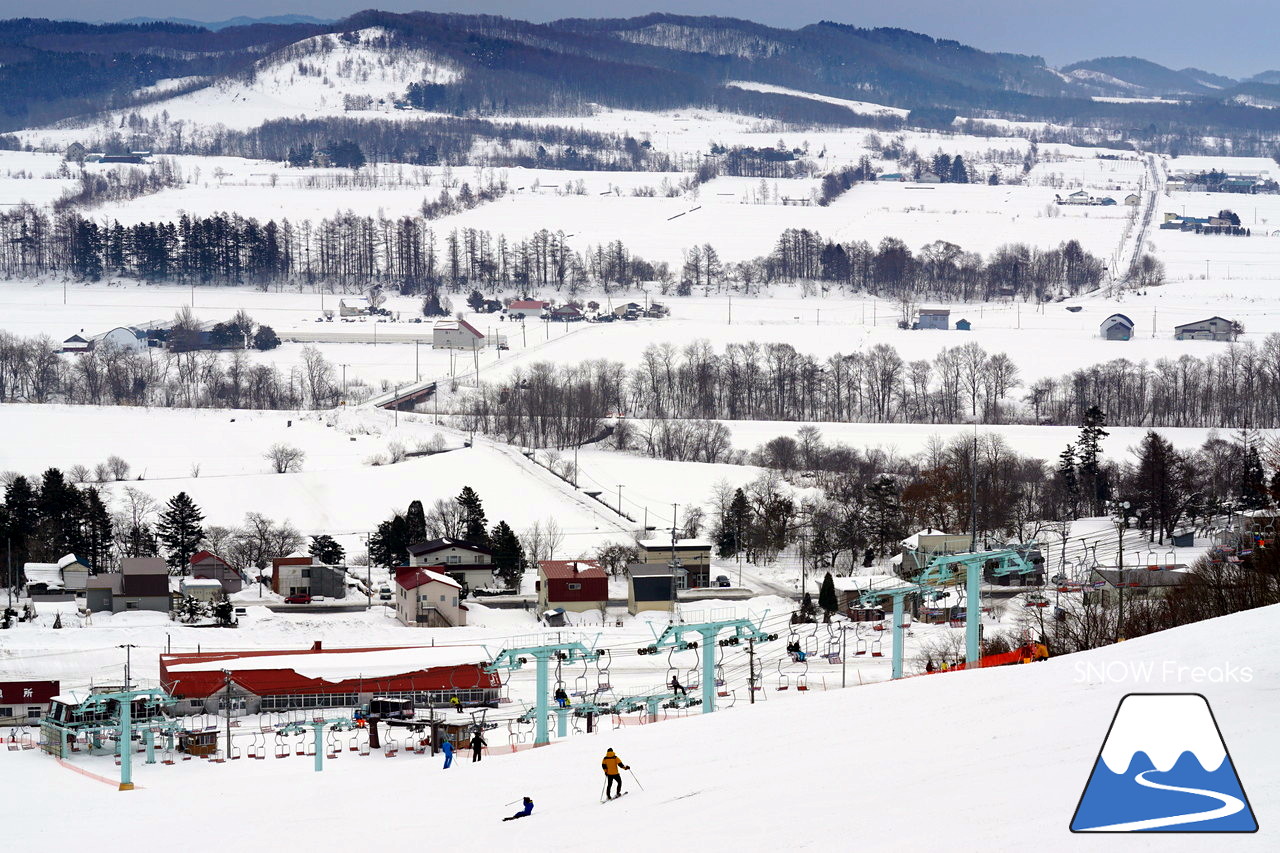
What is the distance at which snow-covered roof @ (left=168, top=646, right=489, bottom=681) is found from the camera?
97.1 ft

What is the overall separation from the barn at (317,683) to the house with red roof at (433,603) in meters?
4.95

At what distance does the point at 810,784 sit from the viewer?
14.6 metres

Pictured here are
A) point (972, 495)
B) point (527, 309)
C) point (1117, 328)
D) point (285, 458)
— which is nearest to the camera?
point (972, 495)

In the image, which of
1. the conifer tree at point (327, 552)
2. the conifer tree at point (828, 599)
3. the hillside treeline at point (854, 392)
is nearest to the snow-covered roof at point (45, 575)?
the conifer tree at point (327, 552)

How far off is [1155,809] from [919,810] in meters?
2.44

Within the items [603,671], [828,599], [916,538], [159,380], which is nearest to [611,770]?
[603,671]

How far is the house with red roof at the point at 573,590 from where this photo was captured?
36.4m

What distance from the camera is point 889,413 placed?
6309 cm

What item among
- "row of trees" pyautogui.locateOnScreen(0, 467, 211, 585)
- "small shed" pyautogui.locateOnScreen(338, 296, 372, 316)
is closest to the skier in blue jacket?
"row of trees" pyautogui.locateOnScreen(0, 467, 211, 585)

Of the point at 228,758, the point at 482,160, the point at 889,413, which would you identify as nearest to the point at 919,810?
the point at 228,758

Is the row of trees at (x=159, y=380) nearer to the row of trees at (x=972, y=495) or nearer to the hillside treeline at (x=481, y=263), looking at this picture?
the hillside treeline at (x=481, y=263)

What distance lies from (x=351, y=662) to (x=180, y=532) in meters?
10.9

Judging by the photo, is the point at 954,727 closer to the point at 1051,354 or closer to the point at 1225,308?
the point at 1051,354

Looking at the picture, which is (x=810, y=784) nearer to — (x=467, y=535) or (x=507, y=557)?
(x=507, y=557)
